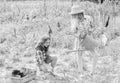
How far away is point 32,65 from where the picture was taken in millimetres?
5871

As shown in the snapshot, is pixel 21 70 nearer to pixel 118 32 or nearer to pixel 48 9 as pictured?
pixel 118 32

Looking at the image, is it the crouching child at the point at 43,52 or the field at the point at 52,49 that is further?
the field at the point at 52,49

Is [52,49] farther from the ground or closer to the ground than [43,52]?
closer to the ground

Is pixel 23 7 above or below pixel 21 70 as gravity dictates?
above

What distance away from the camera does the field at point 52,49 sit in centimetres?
487

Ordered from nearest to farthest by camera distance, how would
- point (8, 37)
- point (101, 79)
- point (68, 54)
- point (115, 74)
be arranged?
point (101, 79)
point (115, 74)
point (68, 54)
point (8, 37)

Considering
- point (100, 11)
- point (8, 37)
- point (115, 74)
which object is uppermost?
point (100, 11)

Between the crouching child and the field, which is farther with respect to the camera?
the field

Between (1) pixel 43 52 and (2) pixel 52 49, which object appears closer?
(1) pixel 43 52

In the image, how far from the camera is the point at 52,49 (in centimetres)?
693

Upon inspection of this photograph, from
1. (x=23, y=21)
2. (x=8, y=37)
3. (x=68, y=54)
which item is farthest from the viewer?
(x=23, y=21)

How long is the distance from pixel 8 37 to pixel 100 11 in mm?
3372

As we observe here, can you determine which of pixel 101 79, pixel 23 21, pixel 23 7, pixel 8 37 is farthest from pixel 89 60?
pixel 23 7

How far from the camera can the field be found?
4871mm
